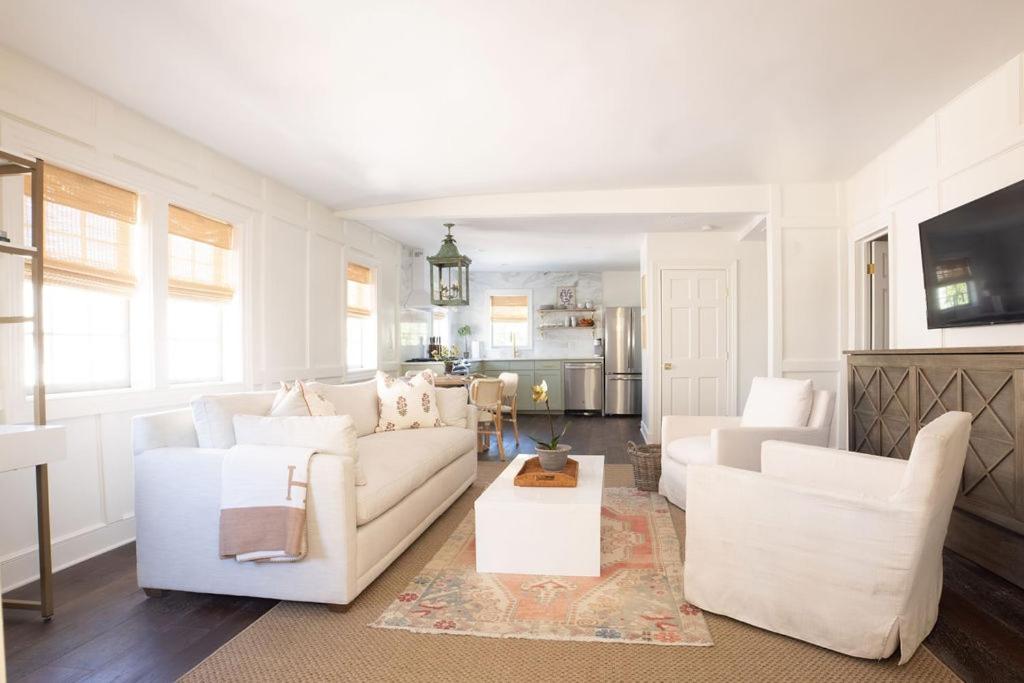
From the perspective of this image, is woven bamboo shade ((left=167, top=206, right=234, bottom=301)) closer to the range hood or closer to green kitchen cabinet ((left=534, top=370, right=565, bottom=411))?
the range hood

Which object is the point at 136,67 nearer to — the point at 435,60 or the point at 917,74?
the point at 435,60

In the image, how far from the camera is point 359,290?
6.34 meters

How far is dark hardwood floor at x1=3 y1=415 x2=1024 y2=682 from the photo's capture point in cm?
194

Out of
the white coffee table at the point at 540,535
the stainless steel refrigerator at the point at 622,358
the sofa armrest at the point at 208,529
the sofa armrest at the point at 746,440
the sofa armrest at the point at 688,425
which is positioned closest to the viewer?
the sofa armrest at the point at 208,529

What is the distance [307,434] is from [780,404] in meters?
2.67

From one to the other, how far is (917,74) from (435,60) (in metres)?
2.37

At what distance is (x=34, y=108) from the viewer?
275cm

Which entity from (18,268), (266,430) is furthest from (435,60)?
→ (18,268)

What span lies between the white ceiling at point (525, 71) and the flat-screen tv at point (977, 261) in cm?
68

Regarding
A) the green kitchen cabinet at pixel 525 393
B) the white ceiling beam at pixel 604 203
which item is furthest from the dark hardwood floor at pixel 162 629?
the green kitchen cabinet at pixel 525 393

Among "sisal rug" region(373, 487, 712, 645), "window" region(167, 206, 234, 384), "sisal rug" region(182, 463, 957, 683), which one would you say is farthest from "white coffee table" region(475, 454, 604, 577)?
"window" region(167, 206, 234, 384)

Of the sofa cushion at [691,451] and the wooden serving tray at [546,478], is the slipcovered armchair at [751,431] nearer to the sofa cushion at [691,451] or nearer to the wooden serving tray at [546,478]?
the sofa cushion at [691,451]

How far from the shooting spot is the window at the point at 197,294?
3.76 metres

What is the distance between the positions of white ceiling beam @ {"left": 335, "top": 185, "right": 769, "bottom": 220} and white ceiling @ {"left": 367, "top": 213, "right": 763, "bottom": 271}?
0.44 ft
